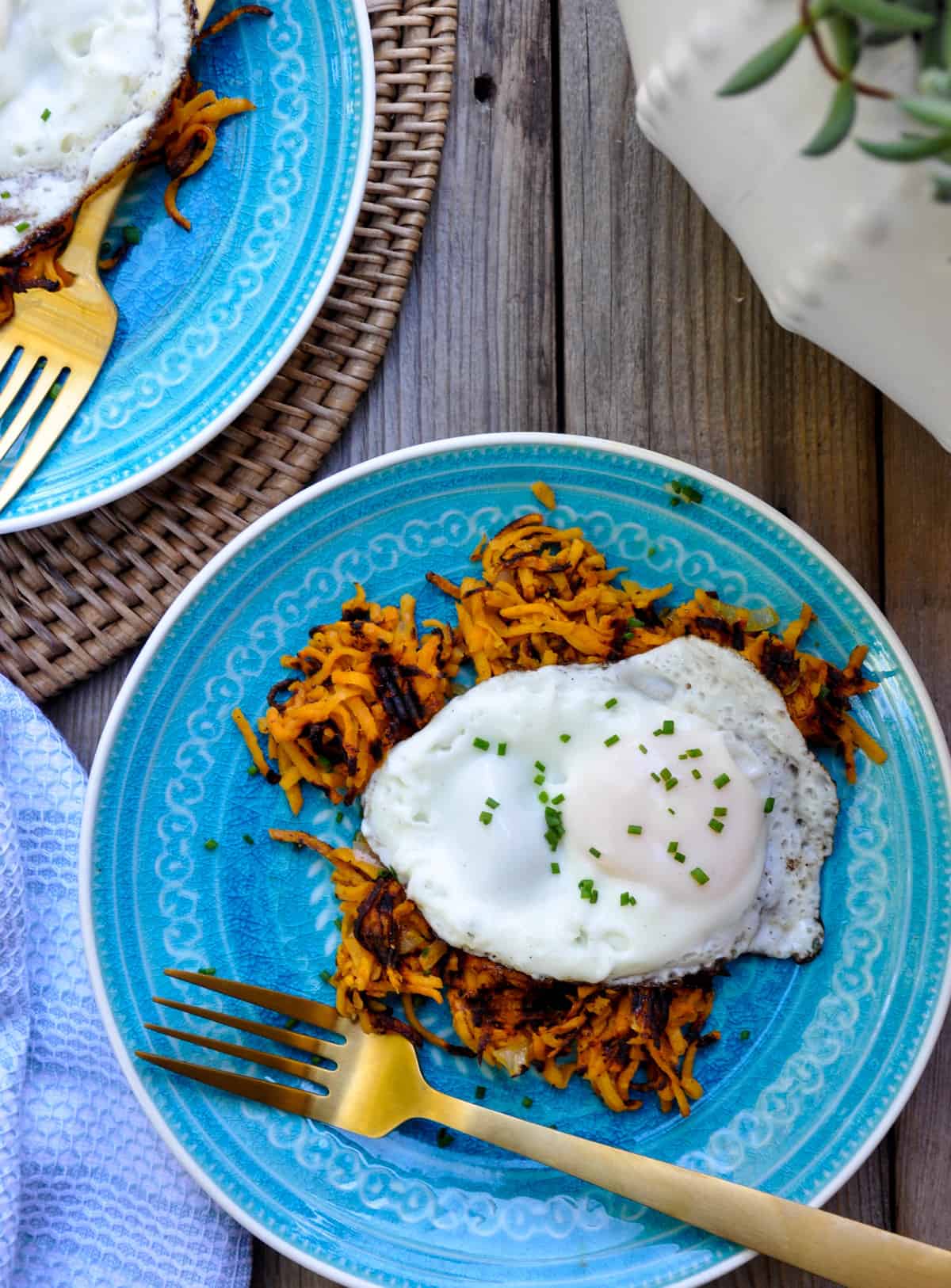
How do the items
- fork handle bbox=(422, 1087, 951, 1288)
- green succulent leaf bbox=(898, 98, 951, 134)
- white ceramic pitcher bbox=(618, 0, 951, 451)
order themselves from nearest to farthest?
green succulent leaf bbox=(898, 98, 951, 134) → white ceramic pitcher bbox=(618, 0, 951, 451) → fork handle bbox=(422, 1087, 951, 1288)

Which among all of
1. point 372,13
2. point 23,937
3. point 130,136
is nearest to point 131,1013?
point 23,937

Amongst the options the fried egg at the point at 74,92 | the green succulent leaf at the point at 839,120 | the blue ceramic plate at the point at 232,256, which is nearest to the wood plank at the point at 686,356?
the blue ceramic plate at the point at 232,256

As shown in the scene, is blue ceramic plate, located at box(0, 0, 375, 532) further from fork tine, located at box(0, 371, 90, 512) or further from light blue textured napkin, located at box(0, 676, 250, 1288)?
light blue textured napkin, located at box(0, 676, 250, 1288)

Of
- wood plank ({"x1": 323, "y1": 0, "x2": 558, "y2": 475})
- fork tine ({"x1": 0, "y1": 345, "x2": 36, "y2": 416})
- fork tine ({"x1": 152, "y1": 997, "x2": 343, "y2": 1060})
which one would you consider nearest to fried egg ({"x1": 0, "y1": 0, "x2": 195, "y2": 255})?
fork tine ({"x1": 0, "y1": 345, "x2": 36, "y2": 416})

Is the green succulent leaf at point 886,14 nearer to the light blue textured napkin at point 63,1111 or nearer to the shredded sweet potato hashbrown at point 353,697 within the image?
the shredded sweet potato hashbrown at point 353,697

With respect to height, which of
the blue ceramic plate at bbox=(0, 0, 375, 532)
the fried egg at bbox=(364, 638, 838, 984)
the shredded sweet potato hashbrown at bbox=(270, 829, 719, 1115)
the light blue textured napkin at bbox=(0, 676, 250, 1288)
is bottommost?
the light blue textured napkin at bbox=(0, 676, 250, 1288)

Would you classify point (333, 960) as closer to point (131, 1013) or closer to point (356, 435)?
point (131, 1013)

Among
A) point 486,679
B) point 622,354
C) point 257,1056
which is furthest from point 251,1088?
point 622,354
